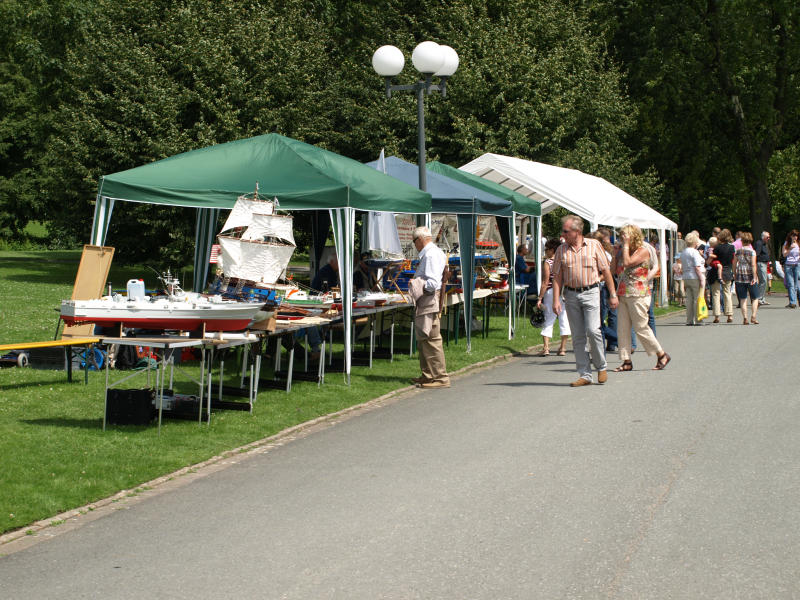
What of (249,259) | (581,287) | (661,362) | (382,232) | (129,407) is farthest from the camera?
(382,232)

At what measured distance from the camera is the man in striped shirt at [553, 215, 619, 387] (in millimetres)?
12258

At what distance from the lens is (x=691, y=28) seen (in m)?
40.4

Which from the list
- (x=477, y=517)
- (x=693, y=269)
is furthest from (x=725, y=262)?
(x=477, y=517)

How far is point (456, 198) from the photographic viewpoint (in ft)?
53.7

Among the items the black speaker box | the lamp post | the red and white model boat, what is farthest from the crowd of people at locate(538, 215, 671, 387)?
the black speaker box

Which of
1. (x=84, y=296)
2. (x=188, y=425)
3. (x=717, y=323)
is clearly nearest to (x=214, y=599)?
(x=188, y=425)

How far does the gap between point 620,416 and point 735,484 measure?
9.72 feet

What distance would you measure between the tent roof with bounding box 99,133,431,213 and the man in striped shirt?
2379 mm

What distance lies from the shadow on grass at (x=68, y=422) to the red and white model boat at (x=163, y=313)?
1.17 m

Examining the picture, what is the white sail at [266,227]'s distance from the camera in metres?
12.5

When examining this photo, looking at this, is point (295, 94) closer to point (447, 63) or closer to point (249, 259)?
point (447, 63)

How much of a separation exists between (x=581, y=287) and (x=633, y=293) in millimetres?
1855

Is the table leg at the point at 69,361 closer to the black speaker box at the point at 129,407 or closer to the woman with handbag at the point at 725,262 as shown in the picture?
the black speaker box at the point at 129,407

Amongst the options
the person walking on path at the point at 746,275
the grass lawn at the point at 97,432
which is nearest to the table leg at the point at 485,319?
the grass lawn at the point at 97,432
